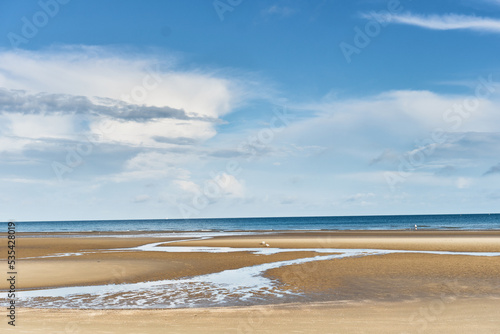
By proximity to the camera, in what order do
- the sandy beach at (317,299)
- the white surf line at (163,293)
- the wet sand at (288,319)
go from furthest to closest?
the white surf line at (163,293) → the sandy beach at (317,299) → the wet sand at (288,319)

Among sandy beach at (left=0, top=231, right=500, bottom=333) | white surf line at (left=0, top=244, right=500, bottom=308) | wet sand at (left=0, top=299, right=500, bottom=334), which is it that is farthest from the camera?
white surf line at (left=0, top=244, right=500, bottom=308)

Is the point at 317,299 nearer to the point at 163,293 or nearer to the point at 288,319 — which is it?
the point at 288,319

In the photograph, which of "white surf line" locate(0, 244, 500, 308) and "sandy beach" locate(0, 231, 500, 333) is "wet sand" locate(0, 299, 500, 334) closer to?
"sandy beach" locate(0, 231, 500, 333)

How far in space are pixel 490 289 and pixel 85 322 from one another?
16254mm

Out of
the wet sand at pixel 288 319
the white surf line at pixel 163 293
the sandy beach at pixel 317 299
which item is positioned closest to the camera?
the wet sand at pixel 288 319

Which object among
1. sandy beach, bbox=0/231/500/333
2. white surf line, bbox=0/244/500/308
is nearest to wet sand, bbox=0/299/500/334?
sandy beach, bbox=0/231/500/333

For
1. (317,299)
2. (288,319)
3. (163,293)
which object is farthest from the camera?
A: (163,293)

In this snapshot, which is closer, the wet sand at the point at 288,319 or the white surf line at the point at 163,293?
the wet sand at the point at 288,319

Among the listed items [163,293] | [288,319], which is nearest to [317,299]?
[288,319]

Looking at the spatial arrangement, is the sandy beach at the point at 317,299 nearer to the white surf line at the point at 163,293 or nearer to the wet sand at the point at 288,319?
the wet sand at the point at 288,319

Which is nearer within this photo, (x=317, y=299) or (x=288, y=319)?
(x=288, y=319)

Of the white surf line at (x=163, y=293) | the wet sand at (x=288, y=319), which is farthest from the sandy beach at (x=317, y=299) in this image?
the white surf line at (x=163, y=293)

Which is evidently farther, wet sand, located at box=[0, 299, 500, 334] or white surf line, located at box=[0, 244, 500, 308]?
white surf line, located at box=[0, 244, 500, 308]

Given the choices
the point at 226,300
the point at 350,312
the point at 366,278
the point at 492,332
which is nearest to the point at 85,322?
the point at 226,300
